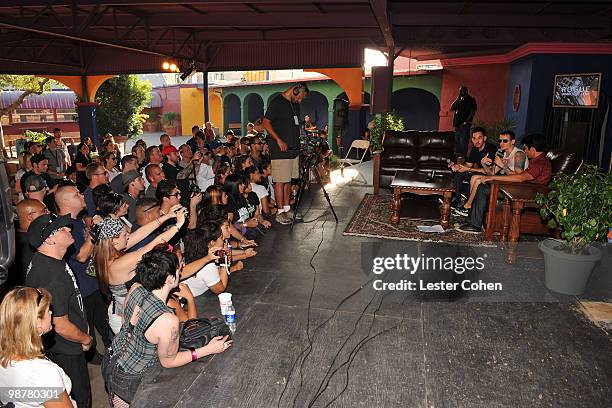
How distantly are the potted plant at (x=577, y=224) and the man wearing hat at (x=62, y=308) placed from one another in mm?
3836

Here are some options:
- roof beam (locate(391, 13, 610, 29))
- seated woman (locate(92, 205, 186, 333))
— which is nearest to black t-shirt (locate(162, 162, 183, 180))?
seated woman (locate(92, 205, 186, 333))

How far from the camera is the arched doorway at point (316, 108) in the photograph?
Answer: 21.3 m

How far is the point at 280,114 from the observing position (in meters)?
6.36

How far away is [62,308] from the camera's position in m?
2.65

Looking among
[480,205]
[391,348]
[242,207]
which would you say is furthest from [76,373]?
[480,205]

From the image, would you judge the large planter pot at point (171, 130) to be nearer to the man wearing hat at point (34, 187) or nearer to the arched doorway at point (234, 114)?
the arched doorway at point (234, 114)

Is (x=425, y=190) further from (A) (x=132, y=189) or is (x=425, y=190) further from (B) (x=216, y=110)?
(B) (x=216, y=110)

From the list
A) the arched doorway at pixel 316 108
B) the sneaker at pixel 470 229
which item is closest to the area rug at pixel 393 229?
the sneaker at pixel 470 229

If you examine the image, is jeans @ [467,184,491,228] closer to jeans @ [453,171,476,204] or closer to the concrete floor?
the concrete floor

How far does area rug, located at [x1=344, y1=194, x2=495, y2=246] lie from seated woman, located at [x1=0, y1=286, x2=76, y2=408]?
13.9ft

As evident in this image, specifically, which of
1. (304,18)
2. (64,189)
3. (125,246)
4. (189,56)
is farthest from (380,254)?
(189,56)

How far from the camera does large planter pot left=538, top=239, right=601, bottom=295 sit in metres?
3.96

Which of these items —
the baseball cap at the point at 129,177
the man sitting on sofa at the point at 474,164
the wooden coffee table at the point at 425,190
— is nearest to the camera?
the baseball cap at the point at 129,177

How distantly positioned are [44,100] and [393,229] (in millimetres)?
23907
